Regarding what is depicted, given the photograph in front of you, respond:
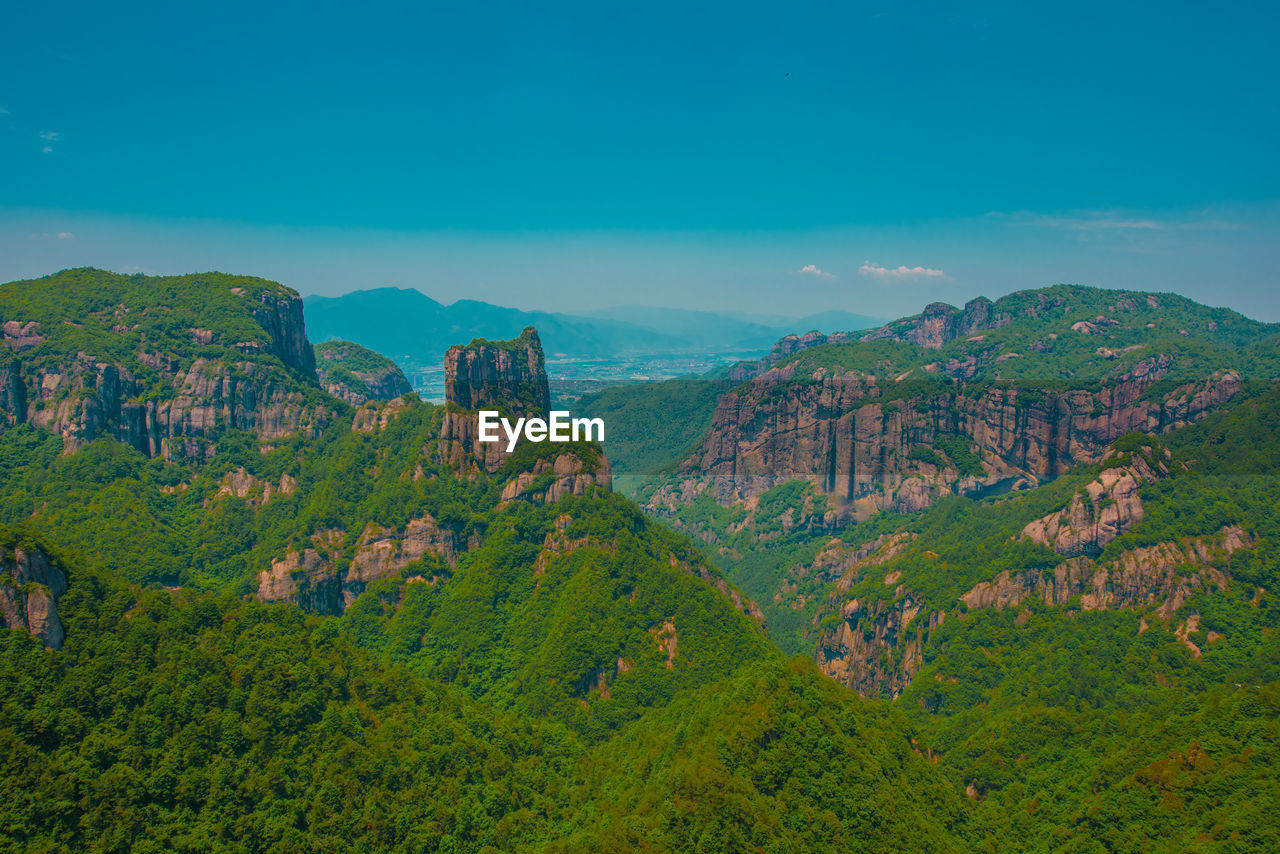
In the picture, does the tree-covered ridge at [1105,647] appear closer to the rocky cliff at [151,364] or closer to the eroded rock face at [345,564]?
the eroded rock face at [345,564]

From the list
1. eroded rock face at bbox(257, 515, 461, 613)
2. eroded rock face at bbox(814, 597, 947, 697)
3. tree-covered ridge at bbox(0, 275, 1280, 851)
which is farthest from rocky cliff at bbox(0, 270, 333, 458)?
eroded rock face at bbox(814, 597, 947, 697)

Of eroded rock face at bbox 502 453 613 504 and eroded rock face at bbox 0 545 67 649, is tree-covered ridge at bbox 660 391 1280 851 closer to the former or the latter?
eroded rock face at bbox 502 453 613 504

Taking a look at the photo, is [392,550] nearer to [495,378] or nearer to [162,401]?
[495,378]

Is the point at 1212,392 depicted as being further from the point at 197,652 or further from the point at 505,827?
the point at 197,652

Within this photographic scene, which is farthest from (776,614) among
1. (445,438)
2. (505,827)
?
(505,827)

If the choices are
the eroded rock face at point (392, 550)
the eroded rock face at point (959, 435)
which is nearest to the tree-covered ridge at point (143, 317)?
the eroded rock face at point (392, 550)

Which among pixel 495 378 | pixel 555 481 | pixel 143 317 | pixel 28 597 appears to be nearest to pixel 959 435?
pixel 495 378

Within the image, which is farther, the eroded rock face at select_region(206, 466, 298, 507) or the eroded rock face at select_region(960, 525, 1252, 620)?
the eroded rock face at select_region(206, 466, 298, 507)
